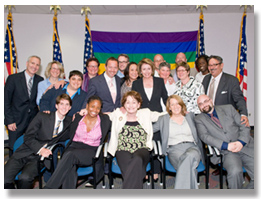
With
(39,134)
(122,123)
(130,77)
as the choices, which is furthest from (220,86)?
(39,134)

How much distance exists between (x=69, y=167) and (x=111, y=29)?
490cm

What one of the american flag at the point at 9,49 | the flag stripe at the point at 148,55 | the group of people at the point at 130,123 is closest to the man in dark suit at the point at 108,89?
the group of people at the point at 130,123

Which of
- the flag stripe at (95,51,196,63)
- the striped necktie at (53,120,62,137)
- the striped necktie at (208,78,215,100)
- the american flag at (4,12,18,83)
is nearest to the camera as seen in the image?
the striped necktie at (53,120,62,137)

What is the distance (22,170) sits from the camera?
8.35 feet

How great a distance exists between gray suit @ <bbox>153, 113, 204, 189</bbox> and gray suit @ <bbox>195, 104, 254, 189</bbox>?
5.8 inches

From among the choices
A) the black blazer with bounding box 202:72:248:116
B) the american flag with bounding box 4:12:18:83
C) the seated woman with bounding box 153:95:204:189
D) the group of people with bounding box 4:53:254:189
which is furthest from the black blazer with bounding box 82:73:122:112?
the american flag with bounding box 4:12:18:83

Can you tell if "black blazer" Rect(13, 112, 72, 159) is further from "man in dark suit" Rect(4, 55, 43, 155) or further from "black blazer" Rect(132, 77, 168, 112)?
"black blazer" Rect(132, 77, 168, 112)

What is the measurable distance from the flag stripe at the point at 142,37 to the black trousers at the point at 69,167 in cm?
434

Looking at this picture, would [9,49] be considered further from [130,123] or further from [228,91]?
[228,91]

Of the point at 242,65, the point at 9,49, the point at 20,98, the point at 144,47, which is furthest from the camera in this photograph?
the point at 144,47

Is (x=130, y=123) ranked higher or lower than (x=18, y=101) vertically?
lower

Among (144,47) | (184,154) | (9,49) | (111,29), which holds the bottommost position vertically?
(184,154)

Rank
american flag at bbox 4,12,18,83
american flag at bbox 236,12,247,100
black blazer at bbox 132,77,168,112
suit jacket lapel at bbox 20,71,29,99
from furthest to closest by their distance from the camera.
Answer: american flag at bbox 236,12,247,100 → american flag at bbox 4,12,18,83 → suit jacket lapel at bbox 20,71,29,99 → black blazer at bbox 132,77,168,112

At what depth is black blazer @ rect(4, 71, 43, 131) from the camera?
350 cm
